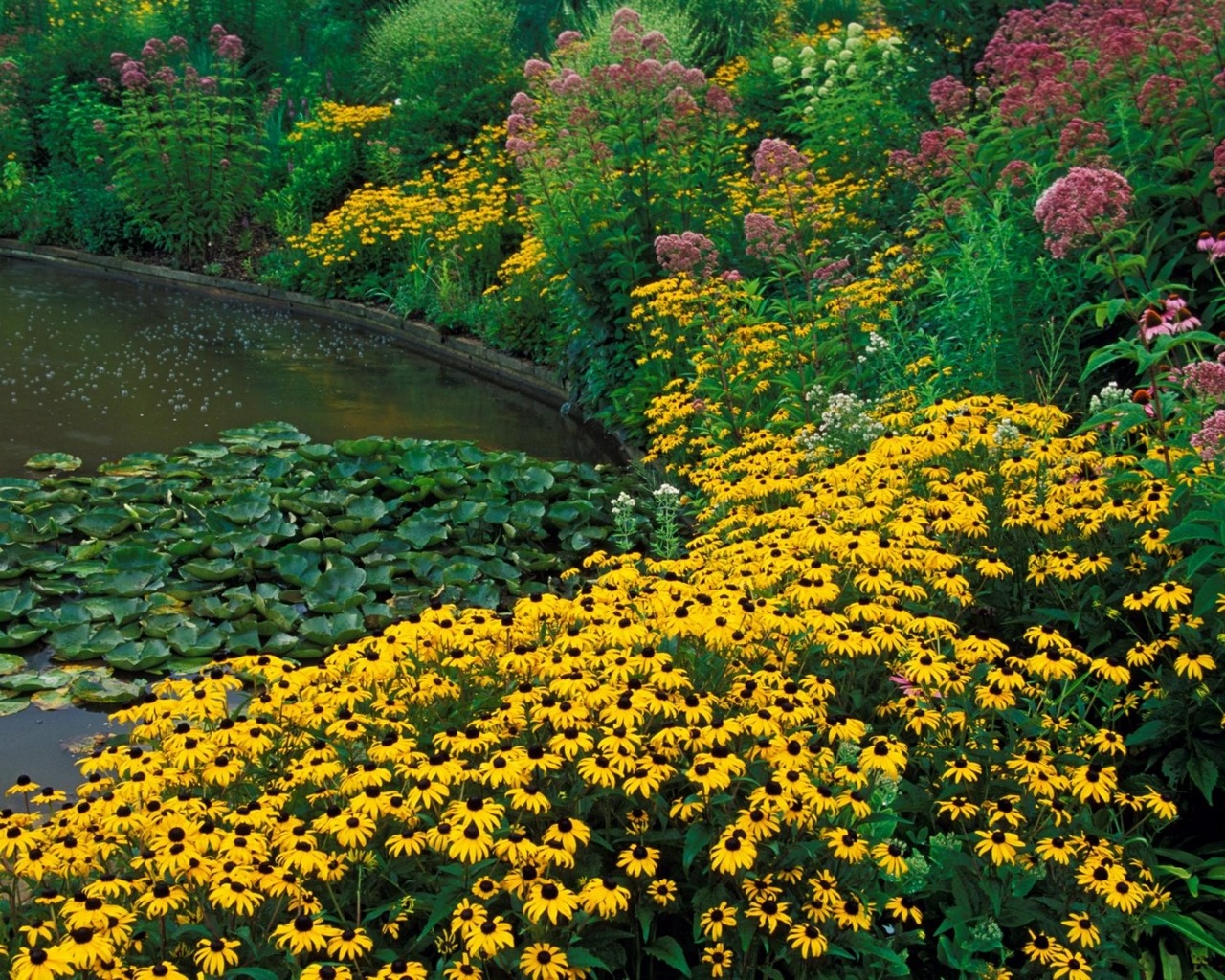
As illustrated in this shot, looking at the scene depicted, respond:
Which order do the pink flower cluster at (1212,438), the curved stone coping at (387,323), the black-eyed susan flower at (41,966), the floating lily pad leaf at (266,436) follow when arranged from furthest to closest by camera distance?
1. the curved stone coping at (387,323)
2. the floating lily pad leaf at (266,436)
3. the pink flower cluster at (1212,438)
4. the black-eyed susan flower at (41,966)

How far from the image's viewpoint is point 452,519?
6148mm

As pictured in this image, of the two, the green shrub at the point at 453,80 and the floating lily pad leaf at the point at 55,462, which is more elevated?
the green shrub at the point at 453,80

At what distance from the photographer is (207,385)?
8898 millimetres

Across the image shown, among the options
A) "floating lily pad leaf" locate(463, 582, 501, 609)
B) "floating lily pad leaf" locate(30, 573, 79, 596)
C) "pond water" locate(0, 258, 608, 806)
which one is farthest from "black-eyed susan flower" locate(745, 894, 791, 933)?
"pond water" locate(0, 258, 608, 806)

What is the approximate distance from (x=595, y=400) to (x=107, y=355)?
3980mm

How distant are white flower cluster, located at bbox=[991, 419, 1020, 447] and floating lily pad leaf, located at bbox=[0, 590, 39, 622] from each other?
12.5 feet

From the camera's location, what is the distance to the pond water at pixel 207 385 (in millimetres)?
7812

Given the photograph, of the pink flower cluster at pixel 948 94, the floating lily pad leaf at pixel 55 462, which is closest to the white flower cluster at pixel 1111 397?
the pink flower cluster at pixel 948 94

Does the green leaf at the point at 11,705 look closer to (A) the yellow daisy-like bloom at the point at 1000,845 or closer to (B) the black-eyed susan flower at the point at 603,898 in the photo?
(B) the black-eyed susan flower at the point at 603,898

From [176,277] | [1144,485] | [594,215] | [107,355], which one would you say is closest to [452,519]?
[594,215]

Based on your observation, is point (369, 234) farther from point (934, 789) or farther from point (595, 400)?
point (934, 789)

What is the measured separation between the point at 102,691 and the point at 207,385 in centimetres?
458

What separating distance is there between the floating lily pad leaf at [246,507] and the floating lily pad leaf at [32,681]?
4.41 ft

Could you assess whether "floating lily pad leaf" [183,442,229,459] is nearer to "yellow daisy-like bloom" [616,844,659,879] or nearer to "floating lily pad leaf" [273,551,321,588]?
"floating lily pad leaf" [273,551,321,588]
